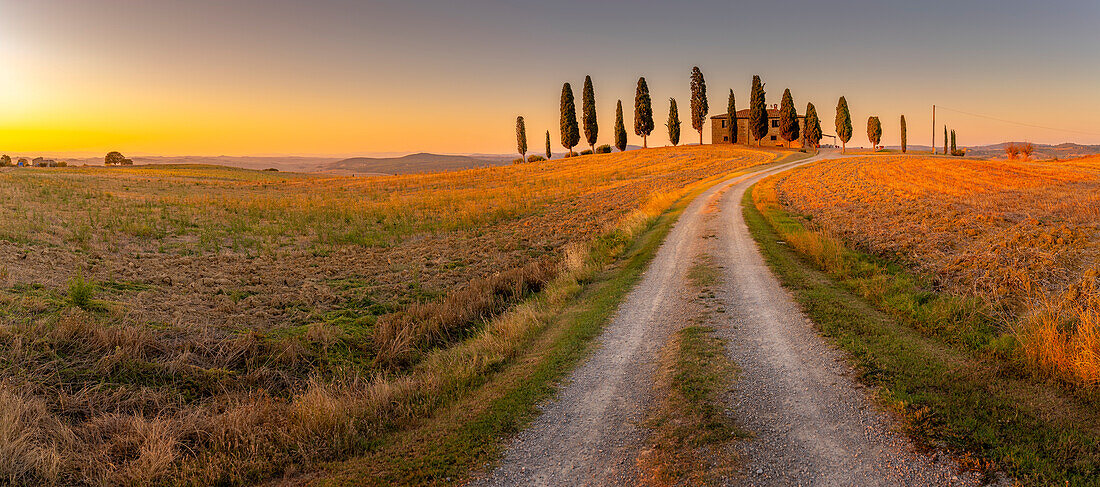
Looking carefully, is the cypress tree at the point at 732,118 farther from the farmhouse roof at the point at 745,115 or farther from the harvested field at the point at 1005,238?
the harvested field at the point at 1005,238

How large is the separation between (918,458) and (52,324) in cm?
1406

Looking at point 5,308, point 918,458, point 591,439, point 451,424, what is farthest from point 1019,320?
point 5,308

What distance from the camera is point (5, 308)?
1008cm

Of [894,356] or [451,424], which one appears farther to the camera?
[894,356]

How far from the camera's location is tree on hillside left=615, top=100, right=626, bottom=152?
3693 inches

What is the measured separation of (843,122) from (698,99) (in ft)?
85.7

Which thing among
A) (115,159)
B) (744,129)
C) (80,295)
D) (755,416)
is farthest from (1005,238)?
(115,159)

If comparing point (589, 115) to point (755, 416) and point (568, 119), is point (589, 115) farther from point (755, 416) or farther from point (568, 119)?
point (755, 416)

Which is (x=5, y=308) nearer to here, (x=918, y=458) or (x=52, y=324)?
(x=52, y=324)

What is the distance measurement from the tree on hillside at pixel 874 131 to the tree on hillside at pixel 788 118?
58.0ft

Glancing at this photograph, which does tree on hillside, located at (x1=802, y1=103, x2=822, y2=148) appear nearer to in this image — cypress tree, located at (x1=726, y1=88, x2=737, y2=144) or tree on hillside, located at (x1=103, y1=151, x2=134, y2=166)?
cypress tree, located at (x1=726, y1=88, x2=737, y2=144)

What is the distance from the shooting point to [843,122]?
9088cm

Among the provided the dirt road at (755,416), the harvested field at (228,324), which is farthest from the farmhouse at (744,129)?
the dirt road at (755,416)

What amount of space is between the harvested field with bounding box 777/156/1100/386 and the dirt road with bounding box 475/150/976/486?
10.0ft
